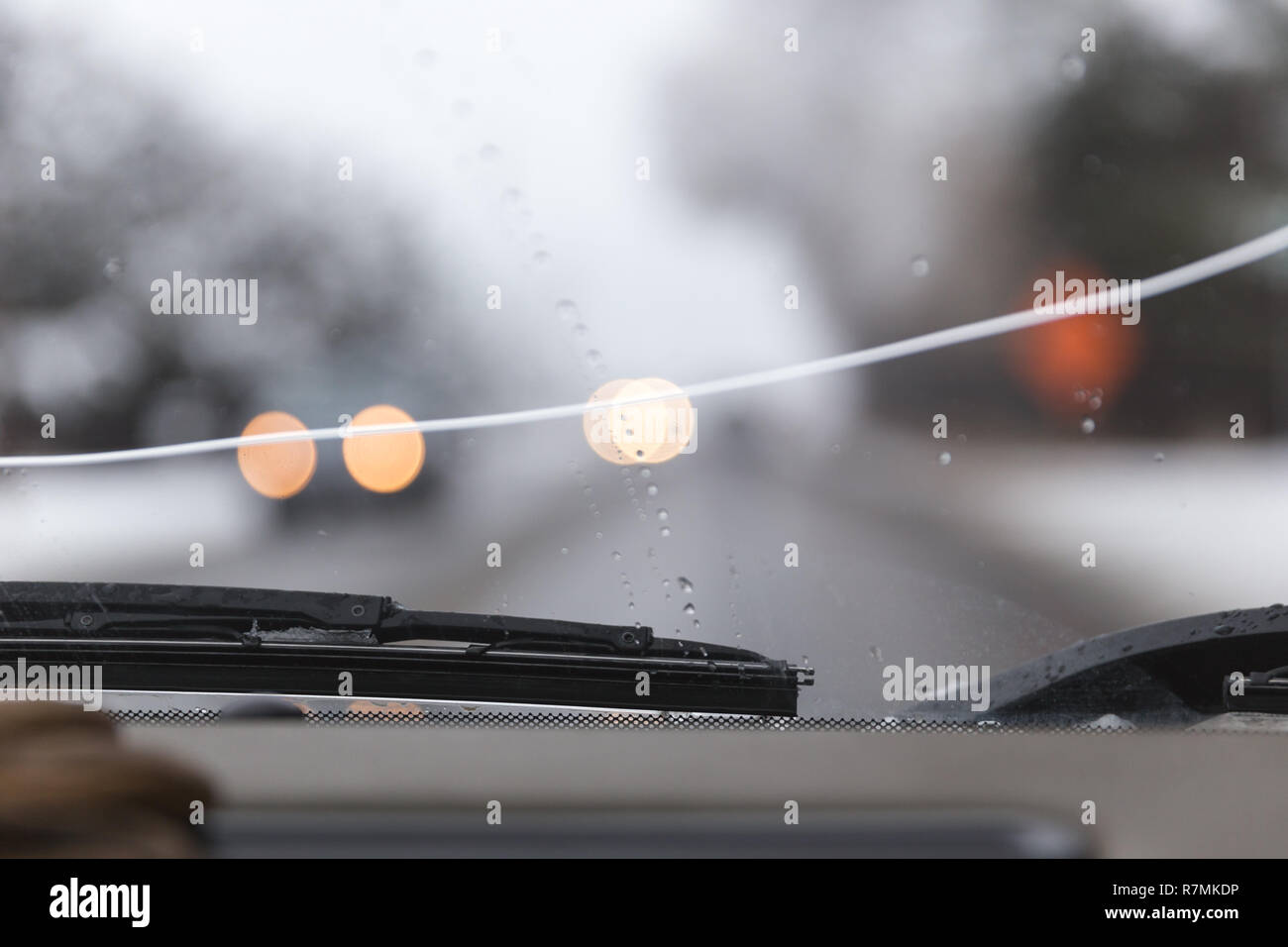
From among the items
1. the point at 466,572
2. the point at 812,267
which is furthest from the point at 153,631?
the point at 812,267

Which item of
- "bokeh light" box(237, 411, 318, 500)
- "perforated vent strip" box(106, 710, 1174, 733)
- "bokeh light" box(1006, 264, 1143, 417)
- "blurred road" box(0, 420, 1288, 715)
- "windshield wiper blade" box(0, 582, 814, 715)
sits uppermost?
"bokeh light" box(1006, 264, 1143, 417)

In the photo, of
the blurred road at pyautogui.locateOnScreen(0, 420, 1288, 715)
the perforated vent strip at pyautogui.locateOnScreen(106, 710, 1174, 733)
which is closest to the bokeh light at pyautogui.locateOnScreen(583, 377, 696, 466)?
the blurred road at pyautogui.locateOnScreen(0, 420, 1288, 715)

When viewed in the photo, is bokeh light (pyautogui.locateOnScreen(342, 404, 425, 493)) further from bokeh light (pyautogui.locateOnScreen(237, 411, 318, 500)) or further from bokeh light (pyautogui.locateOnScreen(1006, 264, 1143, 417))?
bokeh light (pyautogui.locateOnScreen(1006, 264, 1143, 417))

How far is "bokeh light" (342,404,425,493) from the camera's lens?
1884 mm

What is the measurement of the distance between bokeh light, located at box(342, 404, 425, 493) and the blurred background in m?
0.03

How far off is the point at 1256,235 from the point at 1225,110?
0.28 m

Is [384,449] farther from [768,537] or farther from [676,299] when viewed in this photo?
[768,537]

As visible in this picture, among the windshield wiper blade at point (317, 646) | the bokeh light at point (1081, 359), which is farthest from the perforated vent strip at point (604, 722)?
the bokeh light at point (1081, 359)

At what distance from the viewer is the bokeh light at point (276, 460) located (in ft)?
6.19

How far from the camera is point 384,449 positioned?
74.2 inches

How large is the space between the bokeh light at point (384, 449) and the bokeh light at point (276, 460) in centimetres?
8

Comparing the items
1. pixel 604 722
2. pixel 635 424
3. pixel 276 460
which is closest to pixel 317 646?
pixel 276 460

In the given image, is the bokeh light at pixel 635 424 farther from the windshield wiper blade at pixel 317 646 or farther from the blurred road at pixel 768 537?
the windshield wiper blade at pixel 317 646

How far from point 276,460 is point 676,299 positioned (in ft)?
2.78
